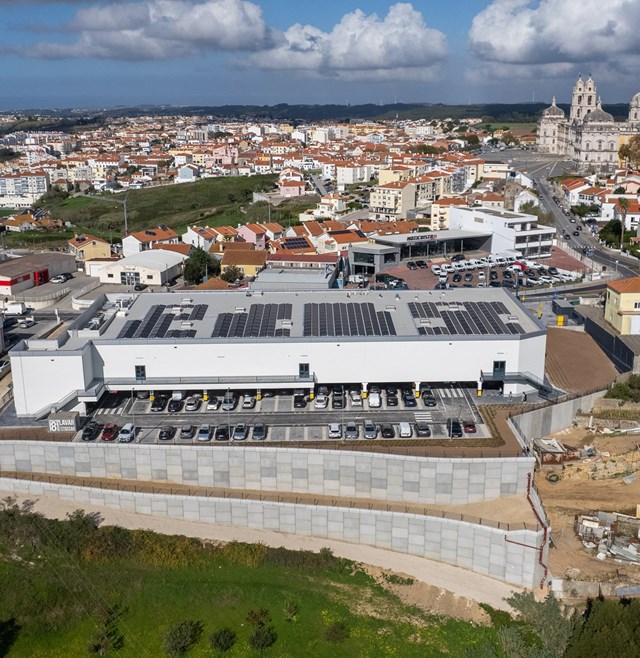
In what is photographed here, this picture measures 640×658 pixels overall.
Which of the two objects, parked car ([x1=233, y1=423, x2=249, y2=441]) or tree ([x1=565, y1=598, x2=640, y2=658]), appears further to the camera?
parked car ([x1=233, y1=423, x2=249, y2=441])

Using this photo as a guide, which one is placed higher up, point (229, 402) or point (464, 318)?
point (464, 318)

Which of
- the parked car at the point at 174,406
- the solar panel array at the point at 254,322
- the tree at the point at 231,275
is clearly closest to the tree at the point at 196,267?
the tree at the point at 231,275

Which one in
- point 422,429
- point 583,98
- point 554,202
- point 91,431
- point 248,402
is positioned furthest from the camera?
point 583,98

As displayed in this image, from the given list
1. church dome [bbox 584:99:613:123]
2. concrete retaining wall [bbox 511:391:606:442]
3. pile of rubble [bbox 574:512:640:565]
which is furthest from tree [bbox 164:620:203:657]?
church dome [bbox 584:99:613:123]

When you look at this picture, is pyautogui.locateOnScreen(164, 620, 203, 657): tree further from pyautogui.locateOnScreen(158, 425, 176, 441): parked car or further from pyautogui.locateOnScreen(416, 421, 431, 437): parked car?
pyautogui.locateOnScreen(416, 421, 431, 437): parked car

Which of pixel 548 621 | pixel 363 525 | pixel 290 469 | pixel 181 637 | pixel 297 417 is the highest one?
pixel 297 417

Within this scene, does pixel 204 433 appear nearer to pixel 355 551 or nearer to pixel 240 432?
pixel 240 432

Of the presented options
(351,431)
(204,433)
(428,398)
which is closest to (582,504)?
(428,398)
